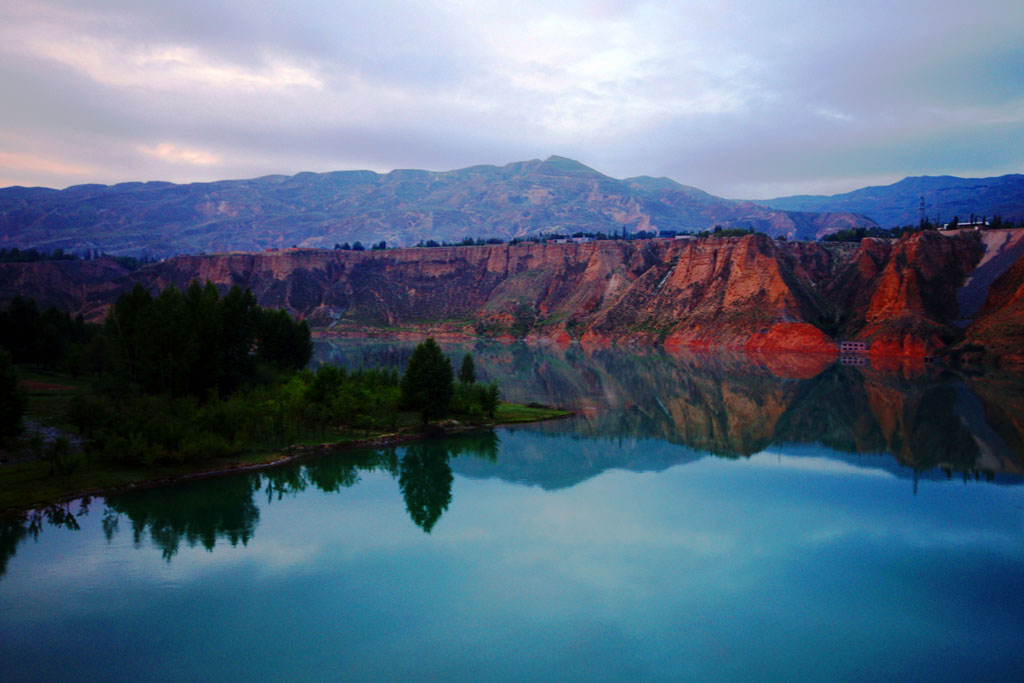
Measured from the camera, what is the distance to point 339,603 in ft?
59.2

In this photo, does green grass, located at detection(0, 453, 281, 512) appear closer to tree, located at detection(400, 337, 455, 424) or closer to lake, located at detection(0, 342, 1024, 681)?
lake, located at detection(0, 342, 1024, 681)

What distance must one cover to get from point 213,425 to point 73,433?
6.46 meters

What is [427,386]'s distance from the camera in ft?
137

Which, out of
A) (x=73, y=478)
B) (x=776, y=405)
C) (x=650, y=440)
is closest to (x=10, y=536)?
(x=73, y=478)

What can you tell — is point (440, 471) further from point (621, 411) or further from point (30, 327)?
point (30, 327)

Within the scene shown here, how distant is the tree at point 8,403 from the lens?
92.4ft

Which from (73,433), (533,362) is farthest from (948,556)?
(533,362)

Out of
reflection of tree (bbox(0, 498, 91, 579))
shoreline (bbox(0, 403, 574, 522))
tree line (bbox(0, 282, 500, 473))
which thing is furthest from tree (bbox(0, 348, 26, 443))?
reflection of tree (bbox(0, 498, 91, 579))

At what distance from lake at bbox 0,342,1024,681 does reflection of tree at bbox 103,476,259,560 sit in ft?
0.39

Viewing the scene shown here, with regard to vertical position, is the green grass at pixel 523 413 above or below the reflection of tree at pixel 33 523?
below

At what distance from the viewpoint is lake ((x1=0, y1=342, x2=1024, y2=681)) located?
15406 millimetres

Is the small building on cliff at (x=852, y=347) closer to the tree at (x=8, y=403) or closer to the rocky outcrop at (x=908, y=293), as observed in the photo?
the rocky outcrop at (x=908, y=293)

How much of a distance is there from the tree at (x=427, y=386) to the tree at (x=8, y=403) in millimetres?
19656

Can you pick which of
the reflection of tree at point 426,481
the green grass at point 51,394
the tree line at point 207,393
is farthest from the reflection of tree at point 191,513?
the green grass at point 51,394
